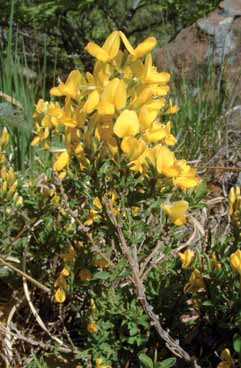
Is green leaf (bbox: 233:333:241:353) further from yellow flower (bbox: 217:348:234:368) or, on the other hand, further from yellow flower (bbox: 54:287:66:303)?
yellow flower (bbox: 54:287:66:303)

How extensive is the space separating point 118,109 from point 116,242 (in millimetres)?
271

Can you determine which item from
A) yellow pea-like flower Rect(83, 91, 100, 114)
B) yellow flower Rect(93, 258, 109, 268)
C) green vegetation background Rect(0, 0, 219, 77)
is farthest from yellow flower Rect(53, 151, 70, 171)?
green vegetation background Rect(0, 0, 219, 77)

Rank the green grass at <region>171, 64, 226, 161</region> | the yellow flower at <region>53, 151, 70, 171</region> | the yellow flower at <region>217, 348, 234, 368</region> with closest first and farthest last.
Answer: the yellow flower at <region>53, 151, 70, 171</region>, the yellow flower at <region>217, 348, 234, 368</region>, the green grass at <region>171, 64, 226, 161</region>

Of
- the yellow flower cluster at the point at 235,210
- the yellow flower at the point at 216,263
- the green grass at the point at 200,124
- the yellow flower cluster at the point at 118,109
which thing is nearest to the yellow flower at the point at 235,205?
the yellow flower cluster at the point at 235,210

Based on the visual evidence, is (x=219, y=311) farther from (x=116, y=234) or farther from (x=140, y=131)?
(x=140, y=131)

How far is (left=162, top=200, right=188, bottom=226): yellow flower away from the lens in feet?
2.94

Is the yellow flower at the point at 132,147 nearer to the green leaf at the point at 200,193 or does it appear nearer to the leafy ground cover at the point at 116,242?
the leafy ground cover at the point at 116,242

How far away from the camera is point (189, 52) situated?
3453 millimetres

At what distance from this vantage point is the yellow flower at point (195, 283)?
3.34 feet

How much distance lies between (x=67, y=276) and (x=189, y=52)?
102 inches

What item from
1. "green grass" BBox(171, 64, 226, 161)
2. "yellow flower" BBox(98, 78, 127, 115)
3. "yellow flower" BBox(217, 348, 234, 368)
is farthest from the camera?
"green grass" BBox(171, 64, 226, 161)

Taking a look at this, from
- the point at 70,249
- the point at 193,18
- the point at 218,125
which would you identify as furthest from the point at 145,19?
the point at 70,249

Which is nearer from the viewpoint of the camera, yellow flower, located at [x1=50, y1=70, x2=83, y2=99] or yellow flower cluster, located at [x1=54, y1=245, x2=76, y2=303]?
yellow flower, located at [x1=50, y1=70, x2=83, y2=99]

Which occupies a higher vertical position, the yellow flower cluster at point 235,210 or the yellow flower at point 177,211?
the yellow flower at point 177,211
